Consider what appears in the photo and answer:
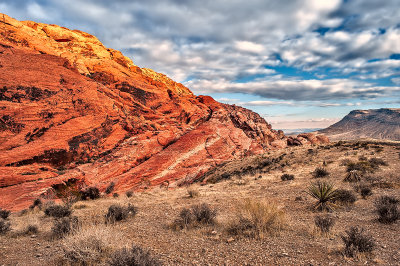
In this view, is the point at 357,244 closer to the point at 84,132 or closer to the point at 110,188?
the point at 110,188

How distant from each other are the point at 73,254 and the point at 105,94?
28588 mm

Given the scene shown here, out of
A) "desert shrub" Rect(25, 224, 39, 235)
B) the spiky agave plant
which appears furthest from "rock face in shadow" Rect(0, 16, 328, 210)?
the spiky agave plant

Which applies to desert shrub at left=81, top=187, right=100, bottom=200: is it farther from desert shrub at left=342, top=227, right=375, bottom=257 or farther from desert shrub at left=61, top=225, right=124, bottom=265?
desert shrub at left=342, top=227, right=375, bottom=257

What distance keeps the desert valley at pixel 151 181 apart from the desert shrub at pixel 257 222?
0.04 meters

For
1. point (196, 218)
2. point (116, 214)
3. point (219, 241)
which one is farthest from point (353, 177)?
point (116, 214)

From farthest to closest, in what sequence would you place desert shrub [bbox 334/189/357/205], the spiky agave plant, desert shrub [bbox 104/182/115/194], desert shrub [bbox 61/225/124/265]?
desert shrub [bbox 104/182/115/194], desert shrub [bbox 334/189/357/205], the spiky agave plant, desert shrub [bbox 61/225/124/265]

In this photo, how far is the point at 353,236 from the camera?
502 centimetres

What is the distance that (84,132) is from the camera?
24.5 m

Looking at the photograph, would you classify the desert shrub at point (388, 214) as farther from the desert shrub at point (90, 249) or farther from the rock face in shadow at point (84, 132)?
the rock face in shadow at point (84, 132)

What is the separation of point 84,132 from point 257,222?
24.0 metres

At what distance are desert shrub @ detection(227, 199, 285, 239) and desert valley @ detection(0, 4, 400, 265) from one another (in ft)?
0.14

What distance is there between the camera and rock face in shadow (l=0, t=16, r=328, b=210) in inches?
792

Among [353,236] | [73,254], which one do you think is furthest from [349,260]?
[73,254]

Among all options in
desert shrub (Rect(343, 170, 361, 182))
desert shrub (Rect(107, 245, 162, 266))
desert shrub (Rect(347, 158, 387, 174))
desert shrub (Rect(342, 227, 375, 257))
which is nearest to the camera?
desert shrub (Rect(107, 245, 162, 266))
